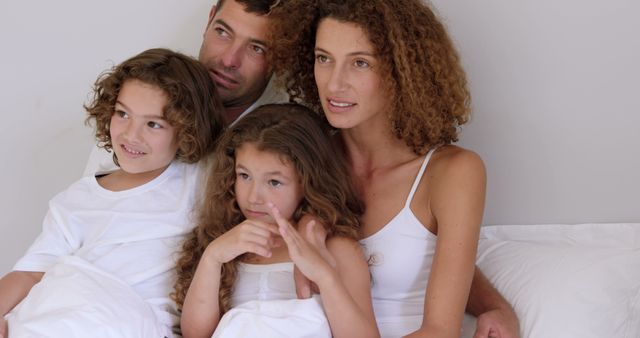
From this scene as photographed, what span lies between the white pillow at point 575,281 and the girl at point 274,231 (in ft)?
1.21

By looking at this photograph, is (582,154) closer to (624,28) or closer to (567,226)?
(567,226)

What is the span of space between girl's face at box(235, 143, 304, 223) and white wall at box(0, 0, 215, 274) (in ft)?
2.89

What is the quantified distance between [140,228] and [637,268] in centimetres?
119

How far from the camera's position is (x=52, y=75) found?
2.77 m

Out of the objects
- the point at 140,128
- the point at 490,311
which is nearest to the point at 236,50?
the point at 140,128

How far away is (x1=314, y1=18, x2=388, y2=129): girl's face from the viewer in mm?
1922

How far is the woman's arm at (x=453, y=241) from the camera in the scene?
5.89ft

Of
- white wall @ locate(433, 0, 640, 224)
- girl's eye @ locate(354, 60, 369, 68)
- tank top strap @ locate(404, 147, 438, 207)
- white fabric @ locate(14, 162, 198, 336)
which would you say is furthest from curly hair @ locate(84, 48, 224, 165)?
white wall @ locate(433, 0, 640, 224)

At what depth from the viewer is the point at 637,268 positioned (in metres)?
1.93

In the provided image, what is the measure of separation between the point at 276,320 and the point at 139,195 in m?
0.57

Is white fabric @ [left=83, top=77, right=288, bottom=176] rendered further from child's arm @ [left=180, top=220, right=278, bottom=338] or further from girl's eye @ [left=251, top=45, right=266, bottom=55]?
child's arm @ [left=180, top=220, right=278, bottom=338]

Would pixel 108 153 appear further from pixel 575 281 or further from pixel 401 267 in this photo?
pixel 575 281

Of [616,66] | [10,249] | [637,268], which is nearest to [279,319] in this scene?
[637,268]

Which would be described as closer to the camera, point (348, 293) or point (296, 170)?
point (348, 293)
